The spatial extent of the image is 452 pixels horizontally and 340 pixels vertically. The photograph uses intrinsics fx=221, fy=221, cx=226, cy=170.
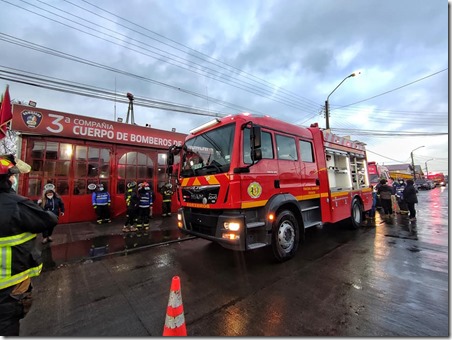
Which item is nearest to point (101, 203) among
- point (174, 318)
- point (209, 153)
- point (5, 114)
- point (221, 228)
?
point (5, 114)

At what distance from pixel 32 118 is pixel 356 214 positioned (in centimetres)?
1179

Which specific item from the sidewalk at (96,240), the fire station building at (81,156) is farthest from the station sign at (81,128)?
the sidewalk at (96,240)

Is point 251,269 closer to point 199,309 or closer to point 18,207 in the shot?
point 199,309

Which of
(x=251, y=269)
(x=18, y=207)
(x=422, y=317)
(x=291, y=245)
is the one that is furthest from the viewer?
(x=291, y=245)

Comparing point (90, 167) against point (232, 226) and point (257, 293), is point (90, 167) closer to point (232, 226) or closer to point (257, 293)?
point (232, 226)

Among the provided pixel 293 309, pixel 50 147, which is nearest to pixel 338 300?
pixel 293 309

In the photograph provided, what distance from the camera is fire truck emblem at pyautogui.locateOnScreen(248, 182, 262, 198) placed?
13.0ft

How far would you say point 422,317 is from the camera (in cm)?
263

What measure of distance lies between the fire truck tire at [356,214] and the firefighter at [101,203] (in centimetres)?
882

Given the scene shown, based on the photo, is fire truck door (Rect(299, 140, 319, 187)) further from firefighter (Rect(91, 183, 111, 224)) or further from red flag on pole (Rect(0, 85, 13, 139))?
red flag on pole (Rect(0, 85, 13, 139))

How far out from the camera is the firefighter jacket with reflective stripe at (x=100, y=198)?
28.2 feet

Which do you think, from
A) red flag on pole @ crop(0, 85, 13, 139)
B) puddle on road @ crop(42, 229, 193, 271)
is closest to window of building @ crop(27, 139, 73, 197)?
red flag on pole @ crop(0, 85, 13, 139)

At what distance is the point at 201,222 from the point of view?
438cm

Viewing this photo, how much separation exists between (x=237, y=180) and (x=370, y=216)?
8.26m
